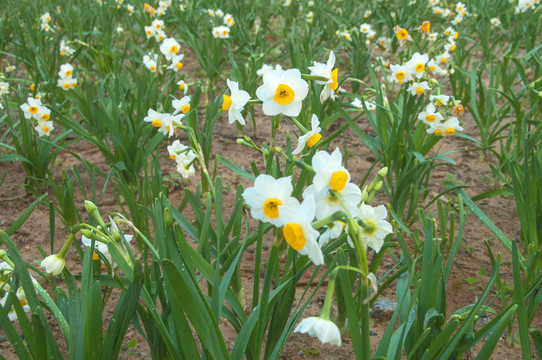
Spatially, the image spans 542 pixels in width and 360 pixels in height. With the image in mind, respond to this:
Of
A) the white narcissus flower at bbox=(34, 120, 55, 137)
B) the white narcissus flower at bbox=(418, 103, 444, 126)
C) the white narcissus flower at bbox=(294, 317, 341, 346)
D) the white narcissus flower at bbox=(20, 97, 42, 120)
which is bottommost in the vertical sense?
the white narcissus flower at bbox=(294, 317, 341, 346)

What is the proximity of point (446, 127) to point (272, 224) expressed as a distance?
1.36 meters

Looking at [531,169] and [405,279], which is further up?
[531,169]

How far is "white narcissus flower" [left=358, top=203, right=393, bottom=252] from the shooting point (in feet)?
3.51

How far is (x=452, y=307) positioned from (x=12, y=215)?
2.07 m

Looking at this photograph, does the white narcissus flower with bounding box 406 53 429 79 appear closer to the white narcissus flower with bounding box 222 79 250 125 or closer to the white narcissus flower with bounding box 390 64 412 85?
the white narcissus flower with bounding box 390 64 412 85

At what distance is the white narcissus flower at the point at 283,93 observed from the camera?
1165mm

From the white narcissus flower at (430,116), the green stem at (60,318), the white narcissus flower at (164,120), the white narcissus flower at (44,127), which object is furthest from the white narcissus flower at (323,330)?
the white narcissus flower at (44,127)

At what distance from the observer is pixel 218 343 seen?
113 cm

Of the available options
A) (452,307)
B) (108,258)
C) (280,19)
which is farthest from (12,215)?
(280,19)

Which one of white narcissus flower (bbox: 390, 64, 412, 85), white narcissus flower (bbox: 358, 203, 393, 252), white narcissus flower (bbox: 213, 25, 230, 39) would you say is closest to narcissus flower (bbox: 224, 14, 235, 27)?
white narcissus flower (bbox: 213, 25, 230, 39)

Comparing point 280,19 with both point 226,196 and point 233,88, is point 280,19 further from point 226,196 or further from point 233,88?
point 233,88

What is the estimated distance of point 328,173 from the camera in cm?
95

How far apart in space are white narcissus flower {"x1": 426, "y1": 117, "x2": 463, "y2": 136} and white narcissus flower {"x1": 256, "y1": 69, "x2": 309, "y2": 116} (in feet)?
4.18

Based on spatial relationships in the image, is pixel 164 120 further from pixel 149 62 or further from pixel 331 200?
pixel 149 62
